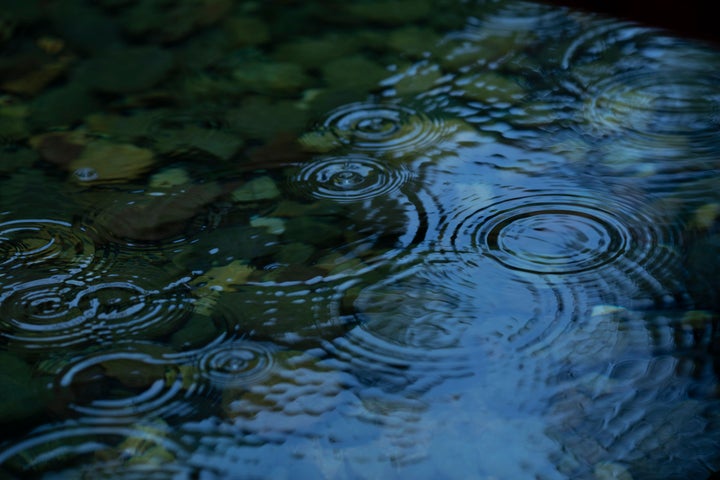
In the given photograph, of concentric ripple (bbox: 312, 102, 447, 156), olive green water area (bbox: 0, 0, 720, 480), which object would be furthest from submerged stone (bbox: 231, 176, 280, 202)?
concentric ripple (bbox: 312, 102, 447, 156)

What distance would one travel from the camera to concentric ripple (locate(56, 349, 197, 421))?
0.79 meters

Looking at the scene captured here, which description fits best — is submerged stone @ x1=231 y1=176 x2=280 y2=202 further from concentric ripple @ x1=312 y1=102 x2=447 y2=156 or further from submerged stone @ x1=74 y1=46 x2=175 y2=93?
submerged stone @ x1=74 y1=46 x2=175 y2=93

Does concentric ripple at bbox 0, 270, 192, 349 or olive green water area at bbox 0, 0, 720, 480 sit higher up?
olive green water area at bbox 0, 0, 720, 480

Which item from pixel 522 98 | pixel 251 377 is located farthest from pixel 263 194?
pixel 522 98

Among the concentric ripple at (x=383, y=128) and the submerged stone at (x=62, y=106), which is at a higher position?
the concentric ripple at (x=383, y=128)

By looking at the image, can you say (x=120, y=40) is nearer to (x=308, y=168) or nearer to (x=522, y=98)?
(x=308, y=168)

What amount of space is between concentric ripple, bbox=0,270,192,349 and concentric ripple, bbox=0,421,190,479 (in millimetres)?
122

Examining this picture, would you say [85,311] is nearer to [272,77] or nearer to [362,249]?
[362,249]

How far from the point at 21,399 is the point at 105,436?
11cm

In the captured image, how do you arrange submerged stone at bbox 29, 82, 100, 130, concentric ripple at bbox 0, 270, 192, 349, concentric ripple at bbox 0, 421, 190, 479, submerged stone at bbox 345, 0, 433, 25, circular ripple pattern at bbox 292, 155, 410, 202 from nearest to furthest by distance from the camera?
concentric ripple at bbox 0, 421, 190, 479 < concentric ripple at bbox 0, 270, 192, 349 < circular ripple pattern at bbox 292, 155, 410, 202 < submerged stone at bbox 29, 82, 100, 130 < submerged stone at bbox 345, 0, 433, 25

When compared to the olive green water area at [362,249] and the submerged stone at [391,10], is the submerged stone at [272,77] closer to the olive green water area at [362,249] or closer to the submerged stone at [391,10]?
the olive green water area at [362,249]

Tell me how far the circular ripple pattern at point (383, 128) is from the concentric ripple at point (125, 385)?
0.46 meters

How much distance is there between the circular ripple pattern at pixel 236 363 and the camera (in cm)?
81

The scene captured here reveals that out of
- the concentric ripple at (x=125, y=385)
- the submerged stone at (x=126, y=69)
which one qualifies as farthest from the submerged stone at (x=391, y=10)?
the concentric ripple at (x=125, y=385)
